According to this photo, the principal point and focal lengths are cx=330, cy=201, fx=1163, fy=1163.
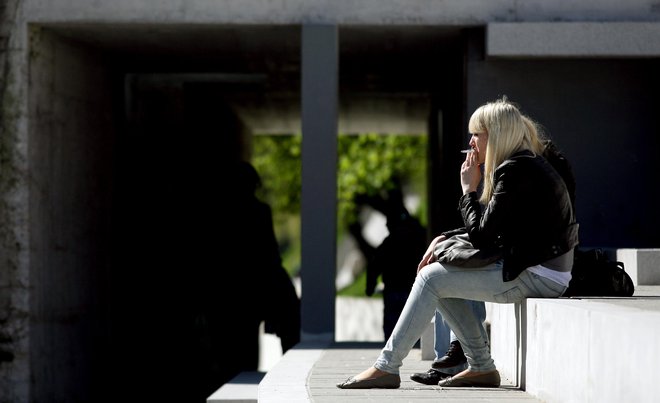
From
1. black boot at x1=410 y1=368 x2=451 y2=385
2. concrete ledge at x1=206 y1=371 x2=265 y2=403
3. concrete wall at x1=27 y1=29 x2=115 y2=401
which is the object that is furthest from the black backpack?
concrete wall at x1=27 y1=29 x2=115 y2=401

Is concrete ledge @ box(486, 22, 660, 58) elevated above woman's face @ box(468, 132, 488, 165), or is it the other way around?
concrete ledge @ box(486, 22, 660, 58)

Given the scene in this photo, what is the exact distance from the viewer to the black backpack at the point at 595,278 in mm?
6188

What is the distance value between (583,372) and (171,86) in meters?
10.6

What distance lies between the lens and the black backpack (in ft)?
20.3

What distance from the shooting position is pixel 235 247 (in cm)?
1241

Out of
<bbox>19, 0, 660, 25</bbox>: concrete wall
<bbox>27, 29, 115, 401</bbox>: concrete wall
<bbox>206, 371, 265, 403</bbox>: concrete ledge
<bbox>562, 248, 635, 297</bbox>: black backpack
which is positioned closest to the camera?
<bbox>562, 248, 635, 297</bbox>: black backpack

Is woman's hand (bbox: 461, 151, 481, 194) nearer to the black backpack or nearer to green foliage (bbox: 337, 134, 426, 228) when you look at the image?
the black backpack

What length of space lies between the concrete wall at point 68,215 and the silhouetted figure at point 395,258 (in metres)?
3.11

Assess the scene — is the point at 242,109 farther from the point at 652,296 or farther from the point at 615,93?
the point at 652,296

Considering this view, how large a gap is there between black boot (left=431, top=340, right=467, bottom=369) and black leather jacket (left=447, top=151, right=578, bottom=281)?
1.00m

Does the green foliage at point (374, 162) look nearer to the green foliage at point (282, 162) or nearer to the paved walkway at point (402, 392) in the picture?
the green foliage at point (282, 162)

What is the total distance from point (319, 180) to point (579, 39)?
263cm

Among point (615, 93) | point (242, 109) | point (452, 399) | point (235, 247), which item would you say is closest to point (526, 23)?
point (615, 93)

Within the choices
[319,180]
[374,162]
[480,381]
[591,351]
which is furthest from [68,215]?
[374,162]
